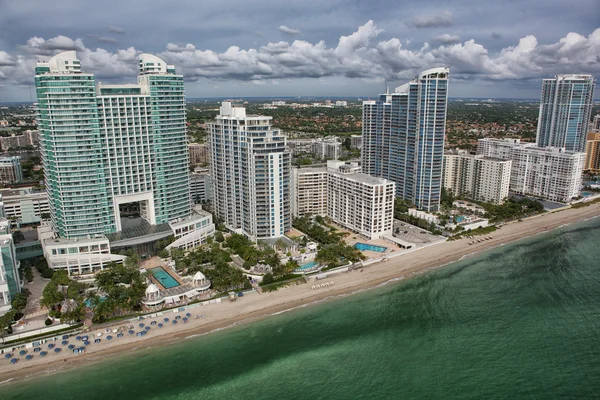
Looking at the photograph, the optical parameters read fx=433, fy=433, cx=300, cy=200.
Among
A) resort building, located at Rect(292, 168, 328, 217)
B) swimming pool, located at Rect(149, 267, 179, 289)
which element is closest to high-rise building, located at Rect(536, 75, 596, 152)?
resort building, located at Rect(292, 168, 328, 217)

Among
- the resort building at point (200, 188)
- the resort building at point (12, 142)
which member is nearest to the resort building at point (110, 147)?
the resort building at point (200, 188)

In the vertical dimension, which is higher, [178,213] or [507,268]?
[178,213]

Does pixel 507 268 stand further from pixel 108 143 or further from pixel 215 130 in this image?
pixel 108 143

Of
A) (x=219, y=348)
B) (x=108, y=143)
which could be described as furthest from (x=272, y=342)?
(x=108, y=143)

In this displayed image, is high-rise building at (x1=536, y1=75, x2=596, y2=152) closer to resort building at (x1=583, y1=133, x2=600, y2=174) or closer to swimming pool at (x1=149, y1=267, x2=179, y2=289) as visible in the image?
resort building at (x1=583, y1=133, x2=600, y2=174)

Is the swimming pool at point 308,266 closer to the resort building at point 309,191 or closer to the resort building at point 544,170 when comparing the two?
the resort building at point 309,191

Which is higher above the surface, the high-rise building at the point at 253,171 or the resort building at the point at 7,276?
the high-rise building at the point at 253,171

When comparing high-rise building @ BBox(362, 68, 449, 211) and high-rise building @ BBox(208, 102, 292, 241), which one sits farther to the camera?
high-rise building @ BBox(362, 68, 449, 211)
